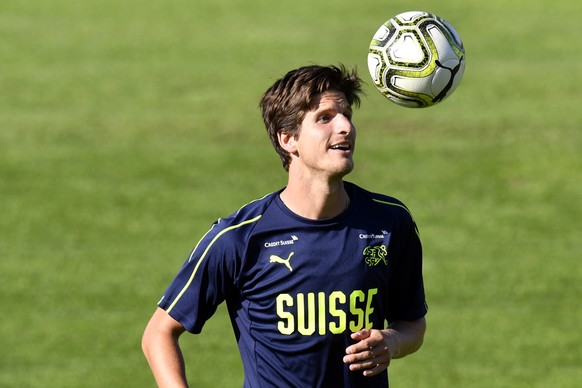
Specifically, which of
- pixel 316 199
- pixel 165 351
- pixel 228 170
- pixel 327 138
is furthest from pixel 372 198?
pixel 228 170

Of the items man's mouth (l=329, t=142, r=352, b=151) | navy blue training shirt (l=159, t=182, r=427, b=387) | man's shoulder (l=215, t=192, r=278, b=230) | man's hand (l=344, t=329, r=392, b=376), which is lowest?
man's hand (l=344, t=329, r=392, b=376)

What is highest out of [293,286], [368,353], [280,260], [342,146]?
[342,146]

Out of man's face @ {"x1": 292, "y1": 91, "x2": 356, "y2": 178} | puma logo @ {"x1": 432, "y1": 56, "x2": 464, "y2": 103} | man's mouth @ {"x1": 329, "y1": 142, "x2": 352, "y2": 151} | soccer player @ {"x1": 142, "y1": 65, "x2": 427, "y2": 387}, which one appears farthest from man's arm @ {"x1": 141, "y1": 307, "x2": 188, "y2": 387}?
puma logo @ {"x1": 432, "y1": 56, "x2": 464, "y2": 103}

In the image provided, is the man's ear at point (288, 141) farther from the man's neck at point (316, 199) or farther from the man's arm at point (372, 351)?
the man's arm at point (372, 351)

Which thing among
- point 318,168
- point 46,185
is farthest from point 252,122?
point 318,168

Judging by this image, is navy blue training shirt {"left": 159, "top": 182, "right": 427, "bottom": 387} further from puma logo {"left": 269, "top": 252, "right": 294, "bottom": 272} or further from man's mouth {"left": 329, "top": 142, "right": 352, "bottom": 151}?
man's mouth {"left": 329, "top": 142, "right": 352, "bottom": 151}

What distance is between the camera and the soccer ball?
8.07m

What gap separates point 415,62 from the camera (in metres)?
8.12

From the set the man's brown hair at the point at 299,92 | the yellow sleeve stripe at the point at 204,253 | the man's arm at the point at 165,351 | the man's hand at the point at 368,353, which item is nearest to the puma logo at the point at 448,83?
the man's brown hair at the point at 299,92

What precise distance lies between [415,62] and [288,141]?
1619mm

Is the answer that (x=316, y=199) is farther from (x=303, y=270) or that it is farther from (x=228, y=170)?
(x=228, y=170)

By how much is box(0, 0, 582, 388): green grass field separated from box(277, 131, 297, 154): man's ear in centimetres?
624

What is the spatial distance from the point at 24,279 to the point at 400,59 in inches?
339

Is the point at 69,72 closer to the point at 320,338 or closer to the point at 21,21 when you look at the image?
the point at 21,21
